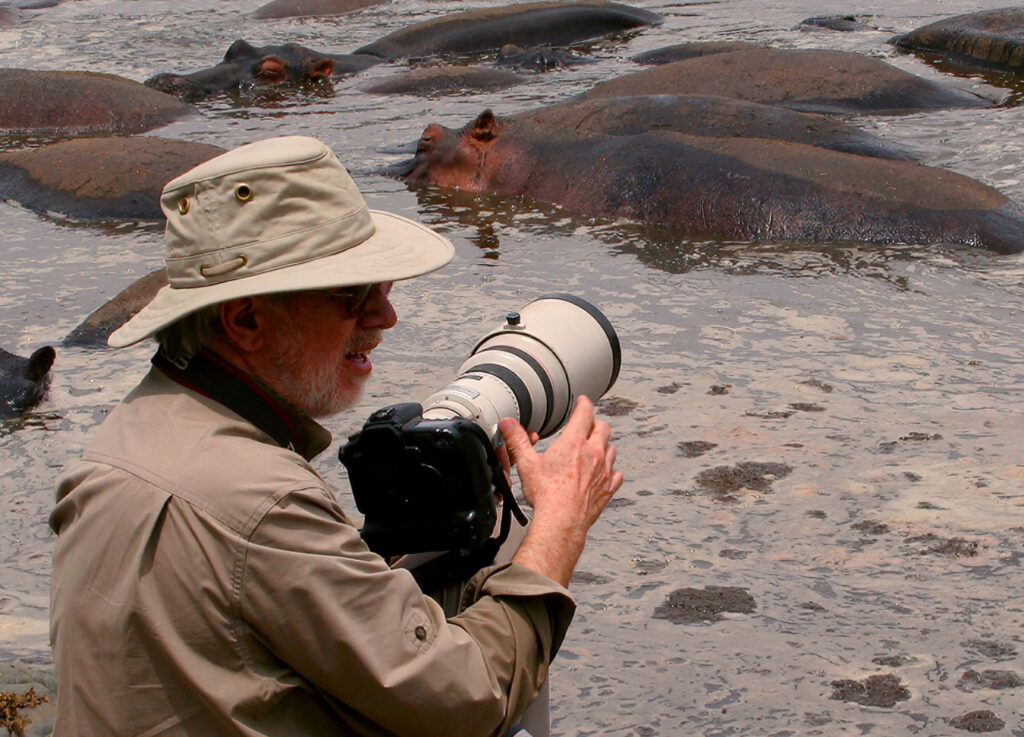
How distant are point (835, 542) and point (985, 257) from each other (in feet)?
9.21

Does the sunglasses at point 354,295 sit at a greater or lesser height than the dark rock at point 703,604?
greater

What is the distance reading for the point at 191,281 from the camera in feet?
6.49

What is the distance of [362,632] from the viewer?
1765 mm

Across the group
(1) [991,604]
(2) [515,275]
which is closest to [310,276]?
(1) [991,604]

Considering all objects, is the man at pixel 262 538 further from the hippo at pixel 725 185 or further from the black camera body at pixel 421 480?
the hippo at pixel 725 185

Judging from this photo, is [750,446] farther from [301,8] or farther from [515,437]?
[301,8]

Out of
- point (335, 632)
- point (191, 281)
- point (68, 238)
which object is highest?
point (191, 281)

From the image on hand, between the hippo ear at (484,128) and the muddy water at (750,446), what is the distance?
0.43 meters

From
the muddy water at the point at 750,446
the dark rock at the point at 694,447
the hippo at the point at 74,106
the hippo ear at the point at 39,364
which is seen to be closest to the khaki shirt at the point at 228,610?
the muddy water at the point at 750,446

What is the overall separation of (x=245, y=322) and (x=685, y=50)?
10.2 meters

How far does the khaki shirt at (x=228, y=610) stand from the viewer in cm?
173

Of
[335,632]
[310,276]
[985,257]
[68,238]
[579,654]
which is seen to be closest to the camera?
[335,632]

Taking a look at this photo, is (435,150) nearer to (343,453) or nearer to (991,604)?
(991,604)

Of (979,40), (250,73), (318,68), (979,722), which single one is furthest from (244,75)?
(979,722)
